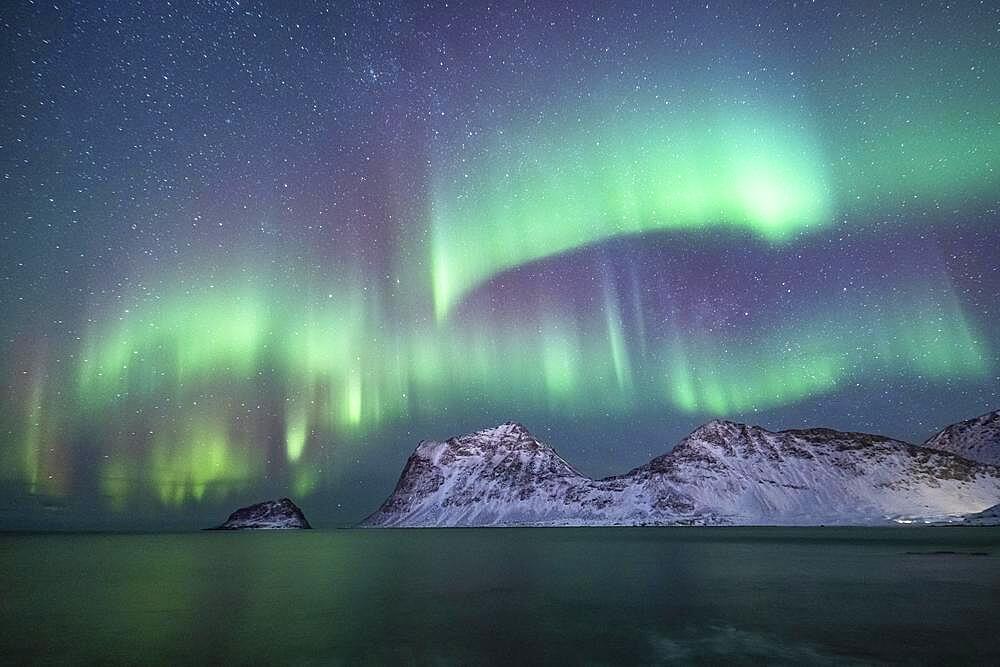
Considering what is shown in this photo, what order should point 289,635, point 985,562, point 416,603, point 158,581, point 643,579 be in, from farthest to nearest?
point 985,562 < point 158,581 < point 643,579 < point 416,603 < point 289,635

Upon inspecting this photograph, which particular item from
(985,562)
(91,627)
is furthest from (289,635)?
(985,562)

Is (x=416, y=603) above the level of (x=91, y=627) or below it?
below

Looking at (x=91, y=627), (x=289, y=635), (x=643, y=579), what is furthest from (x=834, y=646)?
(x=91, y=627)

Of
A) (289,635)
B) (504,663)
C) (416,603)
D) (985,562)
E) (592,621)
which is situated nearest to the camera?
(504,663)

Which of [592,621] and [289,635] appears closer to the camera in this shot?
[289,635]

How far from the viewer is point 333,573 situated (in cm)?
8119

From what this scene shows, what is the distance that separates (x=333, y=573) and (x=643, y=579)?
42157mm

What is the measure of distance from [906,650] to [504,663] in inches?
750

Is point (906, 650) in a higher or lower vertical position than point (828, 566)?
higher

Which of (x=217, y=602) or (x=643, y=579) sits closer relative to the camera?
(x=217, y=602)

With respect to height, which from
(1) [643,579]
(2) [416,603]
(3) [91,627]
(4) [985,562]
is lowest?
(4) [985,562]

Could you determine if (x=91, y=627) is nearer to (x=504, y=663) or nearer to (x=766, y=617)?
(x=504, y=663)

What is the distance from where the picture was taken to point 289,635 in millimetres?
33500

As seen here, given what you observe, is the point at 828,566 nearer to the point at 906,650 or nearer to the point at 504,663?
the point at 906,650
